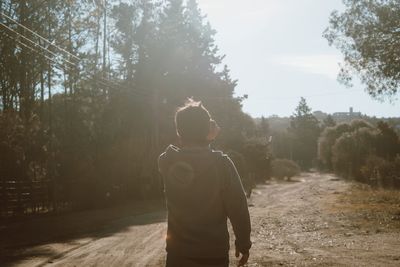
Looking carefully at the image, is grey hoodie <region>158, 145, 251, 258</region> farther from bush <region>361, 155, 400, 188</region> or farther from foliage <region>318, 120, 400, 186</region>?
foliage <region>318, 120, 400, 186</region>

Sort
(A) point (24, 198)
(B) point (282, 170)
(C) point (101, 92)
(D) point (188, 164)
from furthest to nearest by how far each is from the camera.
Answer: (B) point (282, 170) < (C) point (101, 92) < (A) point (24, 198) < (D) point (188, 164)

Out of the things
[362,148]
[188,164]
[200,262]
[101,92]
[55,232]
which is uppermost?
[101,92]

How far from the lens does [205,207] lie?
3643mm

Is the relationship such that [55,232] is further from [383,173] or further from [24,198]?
[383,173]

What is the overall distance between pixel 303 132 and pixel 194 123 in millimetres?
117635

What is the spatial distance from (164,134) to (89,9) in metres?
9.44

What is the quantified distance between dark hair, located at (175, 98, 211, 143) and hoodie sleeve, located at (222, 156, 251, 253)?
26 cm

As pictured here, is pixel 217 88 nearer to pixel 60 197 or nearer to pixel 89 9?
pixel 89 9

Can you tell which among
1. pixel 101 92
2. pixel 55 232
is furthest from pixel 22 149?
pixel 101 92

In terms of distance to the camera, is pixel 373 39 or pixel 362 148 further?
pixel 362 148

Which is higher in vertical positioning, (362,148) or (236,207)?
(362,148)

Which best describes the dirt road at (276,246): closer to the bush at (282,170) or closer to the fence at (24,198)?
the fence at (24,198)

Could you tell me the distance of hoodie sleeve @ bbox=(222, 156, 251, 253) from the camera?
3631 millimetres

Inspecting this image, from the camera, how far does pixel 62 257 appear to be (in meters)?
10.7
